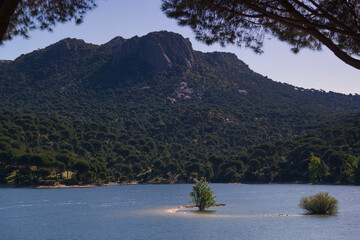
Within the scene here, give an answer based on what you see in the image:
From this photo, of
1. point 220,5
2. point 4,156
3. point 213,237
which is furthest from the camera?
point 4,156

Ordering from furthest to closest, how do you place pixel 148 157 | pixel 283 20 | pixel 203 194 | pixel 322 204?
pixel 148 157
pixel 203 194
pixel 322 204
pixel 283 20

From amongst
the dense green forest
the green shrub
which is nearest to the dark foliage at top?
the green shrub

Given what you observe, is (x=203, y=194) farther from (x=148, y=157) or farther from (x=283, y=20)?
(x=148, y=157)

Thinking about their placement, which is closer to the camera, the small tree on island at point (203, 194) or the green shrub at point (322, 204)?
the green shrub at point (322, 204)

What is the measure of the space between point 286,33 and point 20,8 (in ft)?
40.1

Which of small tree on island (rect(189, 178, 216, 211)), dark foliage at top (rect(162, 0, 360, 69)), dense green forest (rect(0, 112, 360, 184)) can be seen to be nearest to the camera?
dark foliage at top (rect(162, 0, 360, 69))

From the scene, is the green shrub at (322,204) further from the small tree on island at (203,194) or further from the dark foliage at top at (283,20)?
the dark foliage at top at (283,20)

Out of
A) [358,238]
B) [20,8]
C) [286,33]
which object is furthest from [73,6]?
[358,238]

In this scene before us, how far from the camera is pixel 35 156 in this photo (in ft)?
393

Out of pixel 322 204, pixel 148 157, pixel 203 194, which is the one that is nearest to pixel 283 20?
pixel 322 204

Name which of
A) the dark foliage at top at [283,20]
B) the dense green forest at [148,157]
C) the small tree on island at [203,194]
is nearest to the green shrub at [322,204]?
the small tree on island at [203,194]

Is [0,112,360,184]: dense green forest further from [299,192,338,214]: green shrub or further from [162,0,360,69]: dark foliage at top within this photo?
[162,0,360,69]: dark foliage at top

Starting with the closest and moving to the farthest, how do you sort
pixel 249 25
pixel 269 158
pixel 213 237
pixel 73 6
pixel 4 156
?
1. pixel 73 6
2. pixel 249 25
3. pixel 213 237
4. pixel 4 156
5. pixel 269 158

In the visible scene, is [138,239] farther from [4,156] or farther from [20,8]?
[4,156]
